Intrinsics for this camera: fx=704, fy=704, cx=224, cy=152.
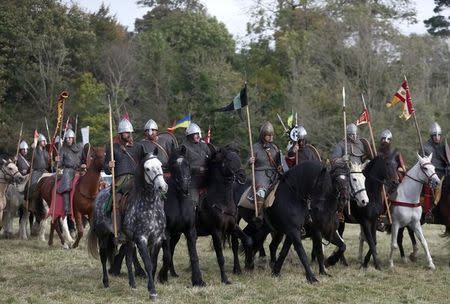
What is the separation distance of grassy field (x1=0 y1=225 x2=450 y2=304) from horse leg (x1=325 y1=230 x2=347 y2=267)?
212 mm

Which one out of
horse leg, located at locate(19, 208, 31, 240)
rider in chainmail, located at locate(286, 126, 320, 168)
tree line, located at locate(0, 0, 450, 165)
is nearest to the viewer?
rider in chainmail, located at locate(286, 126, 320, 168)

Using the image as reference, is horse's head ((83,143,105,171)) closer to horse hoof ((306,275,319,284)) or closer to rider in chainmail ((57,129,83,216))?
rider in chainmail ((57,129,83,216))

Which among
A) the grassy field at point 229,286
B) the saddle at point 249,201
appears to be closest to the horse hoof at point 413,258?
the grassy field at point 229,286

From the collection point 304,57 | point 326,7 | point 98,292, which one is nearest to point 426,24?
point 326,7

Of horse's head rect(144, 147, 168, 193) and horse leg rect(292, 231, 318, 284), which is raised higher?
horse's head rect(144, 147, 168, 193)

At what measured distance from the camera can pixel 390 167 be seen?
13648mm

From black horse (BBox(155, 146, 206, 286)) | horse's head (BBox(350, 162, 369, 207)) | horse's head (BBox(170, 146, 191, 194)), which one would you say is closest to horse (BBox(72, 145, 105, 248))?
black horse (BBox(155, 146, 206, 286))

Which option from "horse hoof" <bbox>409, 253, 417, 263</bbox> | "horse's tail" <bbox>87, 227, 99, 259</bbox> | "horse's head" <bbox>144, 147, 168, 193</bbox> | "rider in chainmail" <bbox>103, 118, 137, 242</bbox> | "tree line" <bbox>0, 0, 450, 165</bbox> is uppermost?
"tree line" <bbox>0, 0, 450, 165</bbox>

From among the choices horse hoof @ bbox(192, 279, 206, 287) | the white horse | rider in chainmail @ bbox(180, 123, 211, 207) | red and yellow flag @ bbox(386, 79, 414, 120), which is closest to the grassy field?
horse hoof @ bbox(192, 279, 206, 287)

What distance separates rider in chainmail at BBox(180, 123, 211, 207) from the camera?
1244cm

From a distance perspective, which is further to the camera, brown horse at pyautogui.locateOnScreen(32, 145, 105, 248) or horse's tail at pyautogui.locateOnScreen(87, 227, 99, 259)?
brown horse at pyautogui.locateOnScreen(32, 145, 105, 248)

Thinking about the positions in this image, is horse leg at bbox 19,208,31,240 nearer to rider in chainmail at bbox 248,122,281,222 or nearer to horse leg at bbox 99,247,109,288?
horse leg at bbox 99,247,109,288

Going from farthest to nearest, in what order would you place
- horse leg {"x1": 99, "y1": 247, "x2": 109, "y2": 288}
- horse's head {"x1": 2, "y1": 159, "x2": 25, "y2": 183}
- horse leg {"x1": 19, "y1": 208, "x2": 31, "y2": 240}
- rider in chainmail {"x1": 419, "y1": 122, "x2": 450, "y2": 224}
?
1. horse leg {"x1": 19, "y1": 208, "x2": 31, "y2": 240}
2. horse's head {"x1": 2, "y1": 159, "x2": 25, "y2": 183}
3. rider in chainmail {"x1": 419, "y1": 122, "x2": 450, "y2": 224}
4. horse leg {"x1": 99, "y1": 247, "x2": 109, "y2": 288}

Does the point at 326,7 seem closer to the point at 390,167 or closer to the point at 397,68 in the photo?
the point at 397,68
